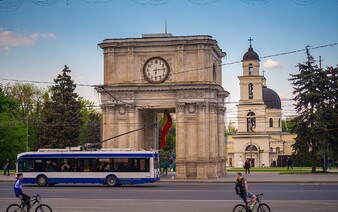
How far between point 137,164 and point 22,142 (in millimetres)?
41923

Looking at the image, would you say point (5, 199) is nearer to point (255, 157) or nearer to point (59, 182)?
point (59, 182)

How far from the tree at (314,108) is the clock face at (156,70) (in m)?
17.8

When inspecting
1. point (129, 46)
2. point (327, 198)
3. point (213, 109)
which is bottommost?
point (327, 198)

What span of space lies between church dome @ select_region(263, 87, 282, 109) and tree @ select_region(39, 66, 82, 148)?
164 ft

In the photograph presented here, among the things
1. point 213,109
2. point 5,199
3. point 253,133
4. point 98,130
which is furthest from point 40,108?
point 5,199

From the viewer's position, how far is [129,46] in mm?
50094

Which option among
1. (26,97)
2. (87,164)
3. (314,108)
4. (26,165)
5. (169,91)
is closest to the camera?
(87,164)

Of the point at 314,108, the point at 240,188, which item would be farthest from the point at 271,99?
the point at 240,188

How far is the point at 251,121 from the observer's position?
10838cm

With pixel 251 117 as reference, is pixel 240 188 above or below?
below

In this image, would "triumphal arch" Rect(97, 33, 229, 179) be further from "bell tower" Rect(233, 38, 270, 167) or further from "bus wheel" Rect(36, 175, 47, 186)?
"bell tower" Rect(233, 38, 270, 167)

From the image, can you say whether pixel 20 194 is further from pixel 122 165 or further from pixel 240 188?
pixel 122 165

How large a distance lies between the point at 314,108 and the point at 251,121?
46942 millimetres

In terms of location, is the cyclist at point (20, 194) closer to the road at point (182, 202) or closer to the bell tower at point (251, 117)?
the road at point (182, 202)
